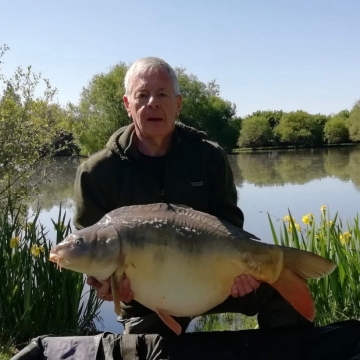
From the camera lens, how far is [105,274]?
178 centimetres

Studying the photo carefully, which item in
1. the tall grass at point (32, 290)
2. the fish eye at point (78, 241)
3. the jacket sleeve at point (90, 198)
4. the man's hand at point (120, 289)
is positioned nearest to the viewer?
the fish eye at point (78, 241)

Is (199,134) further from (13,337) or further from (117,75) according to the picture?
(117,75)

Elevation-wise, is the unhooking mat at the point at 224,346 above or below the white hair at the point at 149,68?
below

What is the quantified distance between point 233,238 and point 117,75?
24745 mm

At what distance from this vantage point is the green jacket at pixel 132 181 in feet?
7.40

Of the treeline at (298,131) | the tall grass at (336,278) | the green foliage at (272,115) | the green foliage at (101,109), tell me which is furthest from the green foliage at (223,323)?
the green foliage at (272,115)

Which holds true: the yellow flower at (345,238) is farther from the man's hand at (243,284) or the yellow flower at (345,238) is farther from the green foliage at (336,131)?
the green foliage at (336,131)

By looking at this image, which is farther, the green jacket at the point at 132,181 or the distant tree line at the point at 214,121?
the distant tree line at the point at 214,121

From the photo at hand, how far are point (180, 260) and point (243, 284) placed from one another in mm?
238

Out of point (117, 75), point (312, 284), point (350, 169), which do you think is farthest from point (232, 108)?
point (312, 284)

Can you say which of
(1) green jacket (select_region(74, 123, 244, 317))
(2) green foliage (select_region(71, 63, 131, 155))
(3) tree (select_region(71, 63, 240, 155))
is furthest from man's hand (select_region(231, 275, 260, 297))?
(2) green foliage (select_region(71, 63, 131, 155))

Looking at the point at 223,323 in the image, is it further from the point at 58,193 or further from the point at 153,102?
the point at 58,193

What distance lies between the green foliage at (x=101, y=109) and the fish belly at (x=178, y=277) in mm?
22276

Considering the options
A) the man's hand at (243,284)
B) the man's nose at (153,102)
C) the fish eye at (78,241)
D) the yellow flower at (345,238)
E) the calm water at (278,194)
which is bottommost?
the calm water at (278,194)
